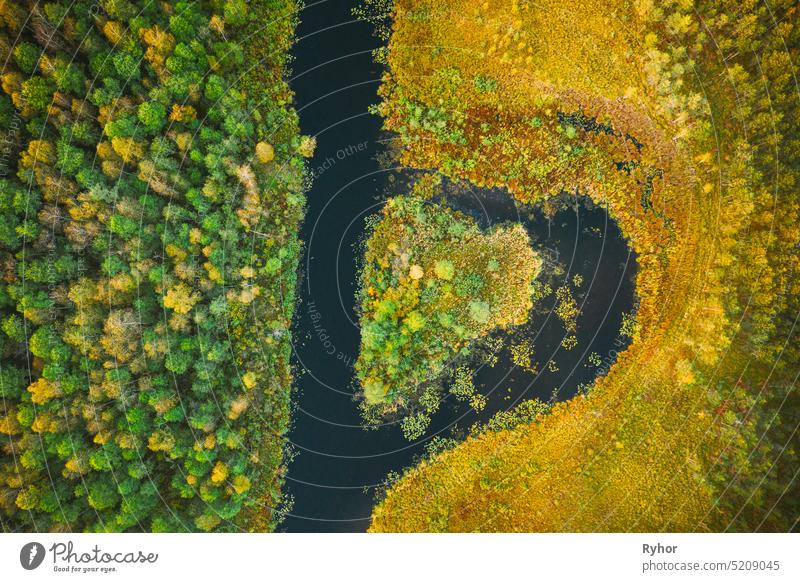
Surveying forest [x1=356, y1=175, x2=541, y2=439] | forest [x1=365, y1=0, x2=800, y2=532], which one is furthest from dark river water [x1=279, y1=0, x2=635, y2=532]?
forest [x1=365, y1=0, x2=800, y2=532]

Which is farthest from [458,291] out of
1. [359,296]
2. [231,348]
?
[231,348]

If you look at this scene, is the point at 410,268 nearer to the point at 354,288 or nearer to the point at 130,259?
the point at 354,288

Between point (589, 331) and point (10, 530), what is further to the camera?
point (589, 331)

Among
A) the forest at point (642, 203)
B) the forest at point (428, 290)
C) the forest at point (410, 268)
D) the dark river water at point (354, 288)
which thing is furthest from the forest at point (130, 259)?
the forest at point (642, 203)

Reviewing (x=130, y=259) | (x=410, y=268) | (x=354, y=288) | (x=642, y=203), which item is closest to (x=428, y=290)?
(x=410, y=268)
